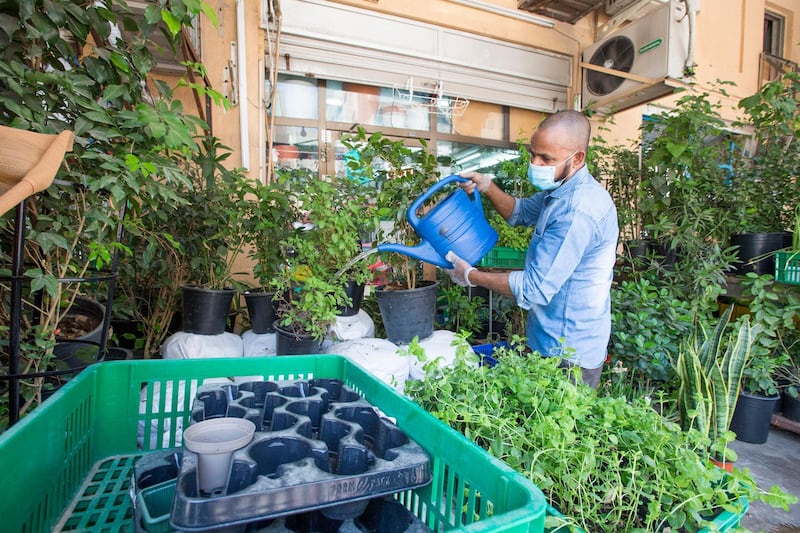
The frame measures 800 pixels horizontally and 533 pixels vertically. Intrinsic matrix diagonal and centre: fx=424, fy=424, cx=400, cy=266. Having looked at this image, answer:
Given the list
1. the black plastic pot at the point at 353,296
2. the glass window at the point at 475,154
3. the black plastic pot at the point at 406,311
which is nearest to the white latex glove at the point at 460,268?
the black plastic pot at the point at 406,311

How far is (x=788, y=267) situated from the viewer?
2318mm

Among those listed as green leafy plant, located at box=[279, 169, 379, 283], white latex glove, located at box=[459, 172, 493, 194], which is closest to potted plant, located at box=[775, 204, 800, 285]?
white latex glove, located at box=[459, 172, 493, 194]

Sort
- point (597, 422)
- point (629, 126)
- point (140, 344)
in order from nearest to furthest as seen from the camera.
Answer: point (597, 422), point (140, 344), point (629, 126)

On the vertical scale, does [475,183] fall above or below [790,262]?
above

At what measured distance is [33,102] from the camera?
110 cm

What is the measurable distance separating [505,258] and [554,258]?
1410mm

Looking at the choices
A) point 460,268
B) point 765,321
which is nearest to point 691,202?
point 765,321

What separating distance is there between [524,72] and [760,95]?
2092mm

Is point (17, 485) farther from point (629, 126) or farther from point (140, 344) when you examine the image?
point (629, 126)

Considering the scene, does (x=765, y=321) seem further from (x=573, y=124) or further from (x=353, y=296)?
(x=353, y=296)

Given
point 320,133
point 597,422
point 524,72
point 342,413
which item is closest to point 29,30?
point 342,413

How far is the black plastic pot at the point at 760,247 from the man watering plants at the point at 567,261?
163 centimetres

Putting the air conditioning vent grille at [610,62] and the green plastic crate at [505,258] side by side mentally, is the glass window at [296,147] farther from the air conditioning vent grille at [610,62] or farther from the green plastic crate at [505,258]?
the air conditioning vent grille at [610,62]

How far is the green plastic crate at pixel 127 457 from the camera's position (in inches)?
19.6
